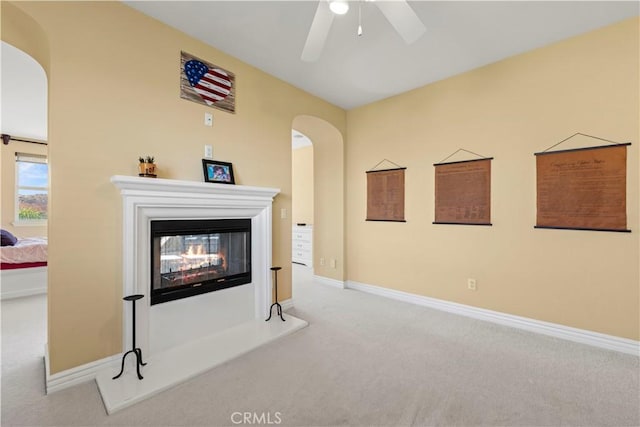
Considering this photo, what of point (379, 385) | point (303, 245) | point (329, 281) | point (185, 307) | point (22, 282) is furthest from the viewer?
point (303, 245)

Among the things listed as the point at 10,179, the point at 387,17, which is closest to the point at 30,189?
the point at 10,179

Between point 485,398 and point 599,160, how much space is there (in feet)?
7.03

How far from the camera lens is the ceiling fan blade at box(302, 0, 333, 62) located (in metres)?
1.51

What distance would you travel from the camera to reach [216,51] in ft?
8.65

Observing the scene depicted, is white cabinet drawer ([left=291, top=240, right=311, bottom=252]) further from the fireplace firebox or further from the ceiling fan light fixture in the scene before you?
the ceiling fan light fixture

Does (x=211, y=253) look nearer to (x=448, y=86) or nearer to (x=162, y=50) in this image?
(x=162, y=50)

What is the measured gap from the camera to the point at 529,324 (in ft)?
8.74

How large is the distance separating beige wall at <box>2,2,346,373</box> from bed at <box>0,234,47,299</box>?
2931mm

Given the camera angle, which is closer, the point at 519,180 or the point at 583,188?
the point at 583,188

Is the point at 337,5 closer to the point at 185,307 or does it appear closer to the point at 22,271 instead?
the point at 185,307

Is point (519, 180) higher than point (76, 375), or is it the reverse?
point (519, 180)

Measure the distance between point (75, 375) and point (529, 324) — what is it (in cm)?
372

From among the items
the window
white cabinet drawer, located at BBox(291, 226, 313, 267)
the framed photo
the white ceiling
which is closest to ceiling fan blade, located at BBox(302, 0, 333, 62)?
the white ceiling

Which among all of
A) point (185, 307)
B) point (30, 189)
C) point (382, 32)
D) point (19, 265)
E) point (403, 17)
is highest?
point (382, 32)
